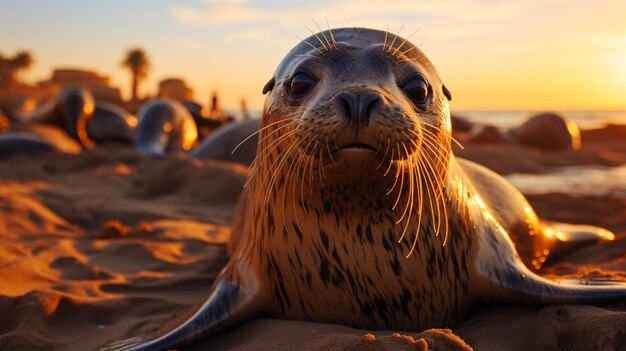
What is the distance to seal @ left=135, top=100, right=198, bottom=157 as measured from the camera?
33.3ft

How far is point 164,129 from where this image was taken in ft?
34.8

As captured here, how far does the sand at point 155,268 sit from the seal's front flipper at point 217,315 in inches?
2.0

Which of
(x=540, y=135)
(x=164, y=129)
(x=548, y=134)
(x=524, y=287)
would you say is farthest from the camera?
(x=540, y=135)

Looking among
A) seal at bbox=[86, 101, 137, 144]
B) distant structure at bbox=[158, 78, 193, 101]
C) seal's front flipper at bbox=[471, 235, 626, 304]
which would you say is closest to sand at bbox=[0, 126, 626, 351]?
seal's front flipper at bbox=[471, 235, 626, 304]

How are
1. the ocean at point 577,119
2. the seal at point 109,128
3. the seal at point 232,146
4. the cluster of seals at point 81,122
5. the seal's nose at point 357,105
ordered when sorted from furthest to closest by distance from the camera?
the ocean at point 577,119, the seal at point 109,128, the cluster of seals at point 81,122, the seal at point 232,146, the seal's nose at point 357,105

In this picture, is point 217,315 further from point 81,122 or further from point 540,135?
point 540,135

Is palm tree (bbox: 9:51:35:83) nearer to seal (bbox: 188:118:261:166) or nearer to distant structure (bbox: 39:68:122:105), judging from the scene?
distant structure (bbox: 39:68:122:105)

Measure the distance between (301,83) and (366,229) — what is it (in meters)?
0.62

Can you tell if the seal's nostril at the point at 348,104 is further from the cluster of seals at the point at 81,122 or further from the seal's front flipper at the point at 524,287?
the cluster of seals at the point at 81,122

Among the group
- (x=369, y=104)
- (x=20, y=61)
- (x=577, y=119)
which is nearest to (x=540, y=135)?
(x=369, y=104)

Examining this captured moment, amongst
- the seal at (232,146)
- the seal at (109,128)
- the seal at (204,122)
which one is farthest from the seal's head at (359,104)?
the seal at (204,122)

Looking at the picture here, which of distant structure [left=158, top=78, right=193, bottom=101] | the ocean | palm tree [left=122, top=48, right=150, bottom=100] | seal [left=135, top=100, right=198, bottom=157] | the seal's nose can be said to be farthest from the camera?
distant structure [left=158, top=78, right=193, bottom=101]

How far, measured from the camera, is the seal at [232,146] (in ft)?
26.5

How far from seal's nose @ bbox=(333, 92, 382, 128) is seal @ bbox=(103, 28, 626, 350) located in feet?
0.29
